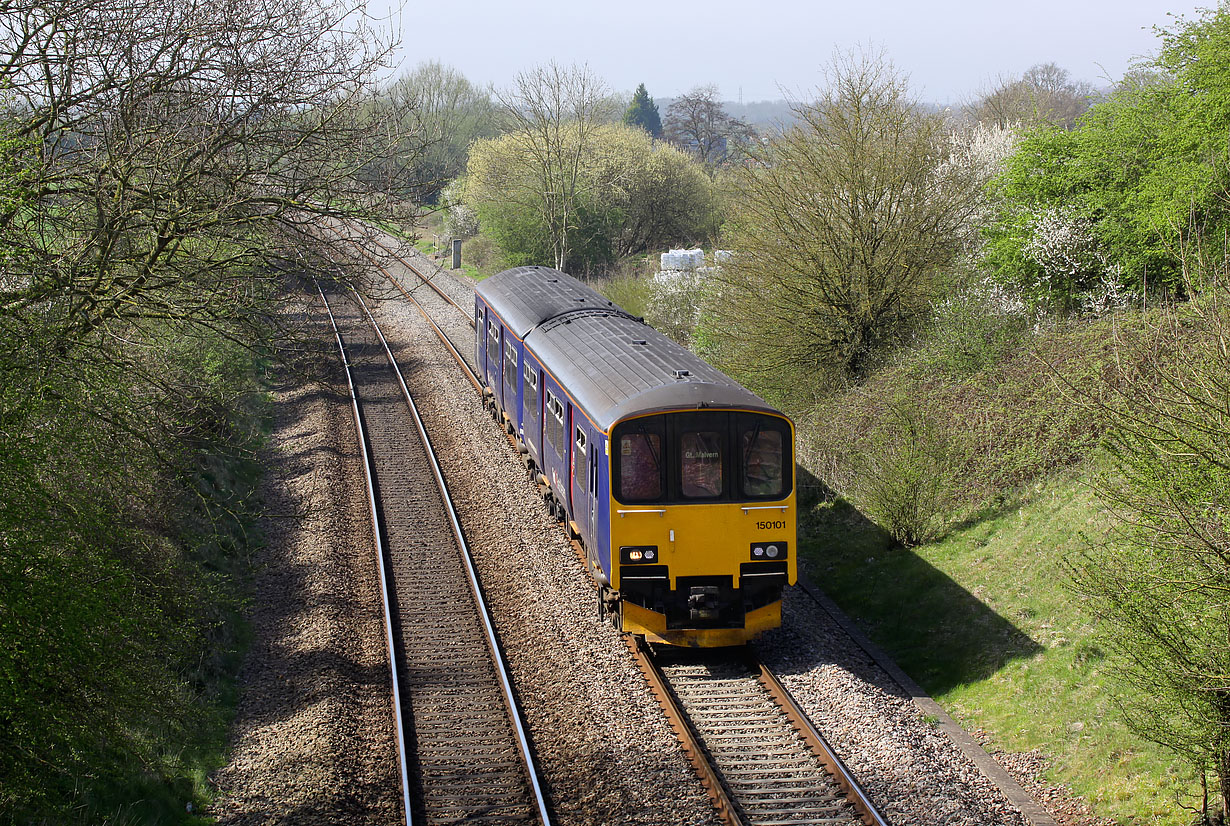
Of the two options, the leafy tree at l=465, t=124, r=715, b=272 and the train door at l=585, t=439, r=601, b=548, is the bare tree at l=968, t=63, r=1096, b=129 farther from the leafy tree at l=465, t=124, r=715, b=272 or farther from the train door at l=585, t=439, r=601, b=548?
the train door at l=585, t=439, r=601, b=548

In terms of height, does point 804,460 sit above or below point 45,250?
below

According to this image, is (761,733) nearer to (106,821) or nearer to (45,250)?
(106,821)

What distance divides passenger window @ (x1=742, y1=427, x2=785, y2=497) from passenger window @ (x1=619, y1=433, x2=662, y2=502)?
842 mm

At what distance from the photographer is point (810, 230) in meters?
17.8

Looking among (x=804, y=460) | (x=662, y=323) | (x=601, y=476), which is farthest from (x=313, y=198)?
(x=662, y=323)

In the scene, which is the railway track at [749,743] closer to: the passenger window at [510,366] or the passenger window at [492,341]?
the passenger window at [510,366]

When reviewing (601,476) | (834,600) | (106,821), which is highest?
(601,476)

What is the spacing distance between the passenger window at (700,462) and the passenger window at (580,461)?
1241 millimetres

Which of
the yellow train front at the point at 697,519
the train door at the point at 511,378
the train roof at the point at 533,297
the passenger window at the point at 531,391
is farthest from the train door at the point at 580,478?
the train door at the point at 511,378

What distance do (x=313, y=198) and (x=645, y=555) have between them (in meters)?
4.50

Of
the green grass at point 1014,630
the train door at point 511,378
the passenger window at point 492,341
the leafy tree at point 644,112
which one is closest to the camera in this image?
the green grass at point 1014,630

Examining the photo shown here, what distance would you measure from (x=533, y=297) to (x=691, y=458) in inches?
286

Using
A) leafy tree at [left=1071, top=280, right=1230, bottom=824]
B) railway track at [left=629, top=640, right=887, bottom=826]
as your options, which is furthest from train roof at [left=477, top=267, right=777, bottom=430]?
leafy tree at [left=1071, top=280, right=1230, bottom=824]

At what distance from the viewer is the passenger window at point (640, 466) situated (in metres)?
9.48
